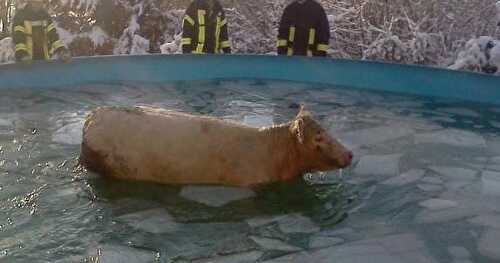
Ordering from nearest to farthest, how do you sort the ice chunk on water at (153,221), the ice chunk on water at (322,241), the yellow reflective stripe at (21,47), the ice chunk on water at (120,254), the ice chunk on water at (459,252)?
the ice chunk on water at (120,254) → the ice chunk on water at (459,252) → the ice chunk on water at (322,241) → the ice chunk on water at (153,221) → the yellow reflective stripe at (21,47)

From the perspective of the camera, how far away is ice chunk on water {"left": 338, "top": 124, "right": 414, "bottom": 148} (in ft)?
22.0

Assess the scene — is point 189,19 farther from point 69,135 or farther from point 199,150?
point 199,150

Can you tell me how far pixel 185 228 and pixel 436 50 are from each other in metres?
9.71

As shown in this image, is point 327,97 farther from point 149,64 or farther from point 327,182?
point 327,182

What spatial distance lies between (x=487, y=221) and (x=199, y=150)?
228 cm

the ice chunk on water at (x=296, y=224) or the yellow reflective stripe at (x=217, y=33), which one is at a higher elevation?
the yellow reflective stripe at (x=217, y=33)

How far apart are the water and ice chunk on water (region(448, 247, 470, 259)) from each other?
13mm

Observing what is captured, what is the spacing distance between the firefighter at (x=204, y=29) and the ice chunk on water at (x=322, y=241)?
276 inches

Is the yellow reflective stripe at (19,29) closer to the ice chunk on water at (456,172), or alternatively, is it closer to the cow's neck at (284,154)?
the cow's neck at (284,154)

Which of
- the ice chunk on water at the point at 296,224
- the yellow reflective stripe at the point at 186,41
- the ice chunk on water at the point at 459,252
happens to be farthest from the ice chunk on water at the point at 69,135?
the yellow reflective stripe at the point at 186,41

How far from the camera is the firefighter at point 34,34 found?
9.95 meters

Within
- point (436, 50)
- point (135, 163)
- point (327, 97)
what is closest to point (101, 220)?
point (135, 163)

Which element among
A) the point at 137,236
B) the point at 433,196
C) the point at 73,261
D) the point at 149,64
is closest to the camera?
the point at 73,261

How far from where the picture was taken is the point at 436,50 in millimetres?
12898
